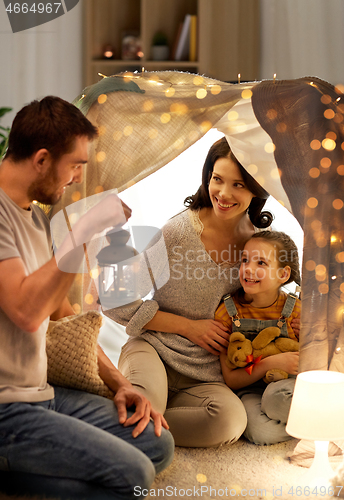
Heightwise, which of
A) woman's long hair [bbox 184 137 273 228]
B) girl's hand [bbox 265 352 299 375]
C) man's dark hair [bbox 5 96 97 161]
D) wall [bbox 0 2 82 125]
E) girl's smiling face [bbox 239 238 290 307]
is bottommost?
girl's hand [bbox 265 352 299 375]

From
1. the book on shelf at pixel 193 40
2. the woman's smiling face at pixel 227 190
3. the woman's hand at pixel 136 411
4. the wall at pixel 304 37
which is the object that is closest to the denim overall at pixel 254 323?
the woman's smiling face at pixel 227 190

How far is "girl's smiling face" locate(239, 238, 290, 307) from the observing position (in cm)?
146

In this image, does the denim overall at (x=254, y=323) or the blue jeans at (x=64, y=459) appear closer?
the blue jeans at (x=64, y=459)

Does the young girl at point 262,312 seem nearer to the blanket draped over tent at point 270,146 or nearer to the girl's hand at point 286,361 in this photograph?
the girl's hand at point 286,361

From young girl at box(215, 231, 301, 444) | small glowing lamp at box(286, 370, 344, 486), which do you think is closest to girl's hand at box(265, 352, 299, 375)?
young girl at box(215, 231, 301, 444)

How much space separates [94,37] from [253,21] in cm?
88

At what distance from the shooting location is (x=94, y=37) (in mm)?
2697

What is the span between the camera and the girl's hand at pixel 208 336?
147 centimetres

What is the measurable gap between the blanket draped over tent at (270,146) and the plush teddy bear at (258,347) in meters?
0.16

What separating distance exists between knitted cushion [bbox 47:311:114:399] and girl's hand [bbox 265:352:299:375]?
1.77 ft

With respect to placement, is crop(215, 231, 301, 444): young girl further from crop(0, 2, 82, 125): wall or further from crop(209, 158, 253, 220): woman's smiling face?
crop(0, 2, 82, 125): wall

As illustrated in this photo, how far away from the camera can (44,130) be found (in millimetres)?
1005

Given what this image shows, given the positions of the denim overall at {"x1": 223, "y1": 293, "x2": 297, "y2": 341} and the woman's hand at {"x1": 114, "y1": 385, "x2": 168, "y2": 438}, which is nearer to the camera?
the woman's hand at {"x1": 114, "y1": 385, "x2": 168, "y2": 438}

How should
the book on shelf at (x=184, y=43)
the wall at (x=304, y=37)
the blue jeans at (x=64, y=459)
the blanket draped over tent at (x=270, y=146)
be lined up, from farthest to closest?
the book on shelf at (x=184, y=43), the wall at (x=304, y=37), the blanket draped over tent at (x=270, y=146), the blue jeans at (x=64, y=459)
